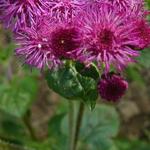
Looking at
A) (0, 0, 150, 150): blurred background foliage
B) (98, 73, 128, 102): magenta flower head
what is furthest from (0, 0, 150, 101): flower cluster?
(0, 0, 150, 150): blurred background foliage

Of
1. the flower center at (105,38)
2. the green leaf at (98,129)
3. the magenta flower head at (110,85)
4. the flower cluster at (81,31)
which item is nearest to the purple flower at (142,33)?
the flower cluster at (81,31)

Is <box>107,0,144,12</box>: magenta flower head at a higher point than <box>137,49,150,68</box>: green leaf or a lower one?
higher

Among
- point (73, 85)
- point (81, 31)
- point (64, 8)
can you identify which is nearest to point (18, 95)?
point (73, 85)

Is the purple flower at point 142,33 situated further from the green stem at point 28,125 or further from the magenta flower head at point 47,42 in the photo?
the green stem at point 28,125

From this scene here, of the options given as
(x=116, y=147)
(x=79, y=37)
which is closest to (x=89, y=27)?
(x=79, y=37)

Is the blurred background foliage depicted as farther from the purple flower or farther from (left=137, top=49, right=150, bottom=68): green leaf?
the purple flower

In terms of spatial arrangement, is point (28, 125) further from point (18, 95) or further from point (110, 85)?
point (110, 85)

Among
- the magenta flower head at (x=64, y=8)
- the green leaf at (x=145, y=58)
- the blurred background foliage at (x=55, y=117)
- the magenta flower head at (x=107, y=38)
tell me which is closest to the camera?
the magenta flower head at (x=107, y=38)
